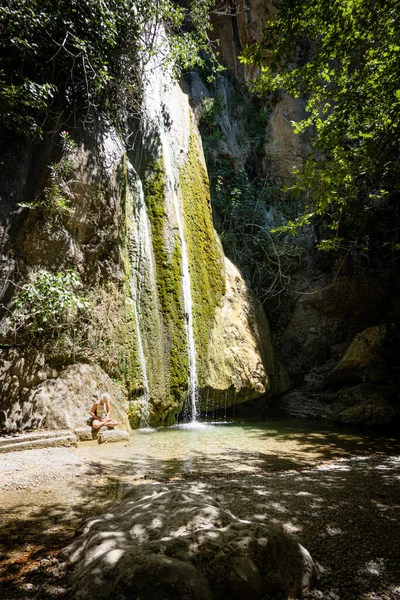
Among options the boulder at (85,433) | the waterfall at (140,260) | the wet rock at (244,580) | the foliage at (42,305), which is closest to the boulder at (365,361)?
the waterfall at (140,260)

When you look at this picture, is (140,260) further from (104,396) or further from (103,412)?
(103,412)

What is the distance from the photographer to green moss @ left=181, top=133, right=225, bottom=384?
1030cm

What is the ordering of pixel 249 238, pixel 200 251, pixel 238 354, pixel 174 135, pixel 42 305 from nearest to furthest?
pixel 42 305 → pixel 238 354 → pixel 200 251 → pixel 174 135 → pixel 249 238

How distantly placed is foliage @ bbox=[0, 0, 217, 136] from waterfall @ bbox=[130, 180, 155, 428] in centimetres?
251

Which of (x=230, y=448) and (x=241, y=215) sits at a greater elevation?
(x=241, y=215)

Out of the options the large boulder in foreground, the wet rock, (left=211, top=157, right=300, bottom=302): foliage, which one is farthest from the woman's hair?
(left=211, top=157, right=300, bottom=302): foliage

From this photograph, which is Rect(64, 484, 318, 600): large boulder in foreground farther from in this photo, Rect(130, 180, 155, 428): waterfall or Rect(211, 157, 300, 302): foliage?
Rect(211, 157, 300, 302): foliage

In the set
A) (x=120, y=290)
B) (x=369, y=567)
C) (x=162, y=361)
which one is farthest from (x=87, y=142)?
(x=369, y=567)

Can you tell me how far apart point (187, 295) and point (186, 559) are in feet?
27.1

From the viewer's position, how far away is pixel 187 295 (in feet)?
33.0

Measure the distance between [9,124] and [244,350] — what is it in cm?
845

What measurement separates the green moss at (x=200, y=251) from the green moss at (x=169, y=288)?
75 centimetres

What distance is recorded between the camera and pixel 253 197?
49.2 feet

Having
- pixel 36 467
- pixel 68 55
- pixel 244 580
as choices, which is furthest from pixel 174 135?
pixel 244 580
